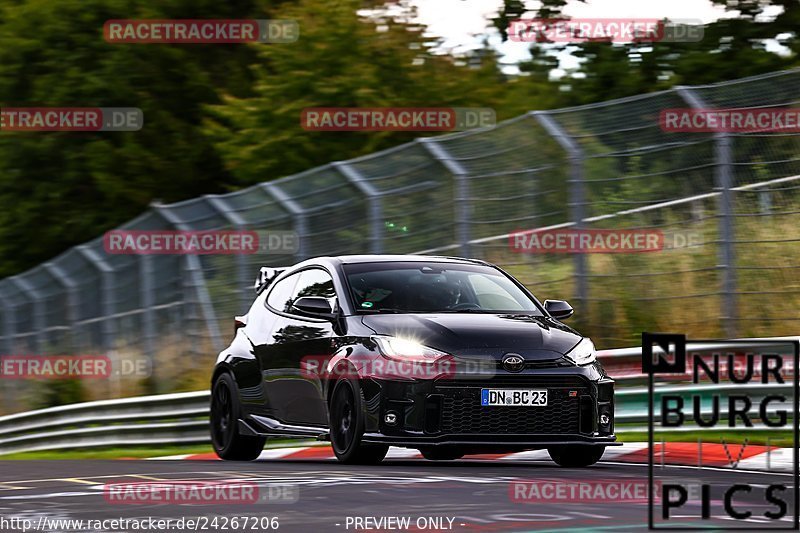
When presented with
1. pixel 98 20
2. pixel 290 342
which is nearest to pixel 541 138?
pixel 290 342

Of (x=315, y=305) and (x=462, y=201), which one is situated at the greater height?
(x=315, y=305)

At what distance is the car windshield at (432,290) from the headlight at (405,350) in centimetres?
67

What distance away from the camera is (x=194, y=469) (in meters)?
12.1

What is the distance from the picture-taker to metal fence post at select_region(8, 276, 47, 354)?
89.1 feet

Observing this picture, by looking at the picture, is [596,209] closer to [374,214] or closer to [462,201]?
[462,201]

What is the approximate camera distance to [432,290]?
12258mm

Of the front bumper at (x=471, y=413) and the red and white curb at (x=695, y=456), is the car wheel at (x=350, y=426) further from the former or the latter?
the red and white curb at (x=695, y=456)

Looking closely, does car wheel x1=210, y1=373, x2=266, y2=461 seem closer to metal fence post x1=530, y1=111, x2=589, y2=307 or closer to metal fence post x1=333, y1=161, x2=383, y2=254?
metal fence post x1=530, y1=111, x2=589, y2=307

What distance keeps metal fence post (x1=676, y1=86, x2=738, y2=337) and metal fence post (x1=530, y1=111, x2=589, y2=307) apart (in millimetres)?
1492

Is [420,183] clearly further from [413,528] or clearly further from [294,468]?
[413,528]

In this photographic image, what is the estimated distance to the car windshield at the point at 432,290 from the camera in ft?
39.5

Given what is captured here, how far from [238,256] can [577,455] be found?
9.63 metres
